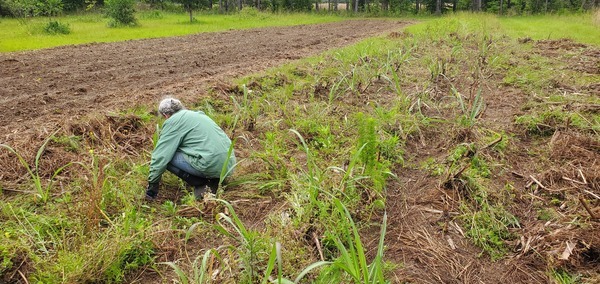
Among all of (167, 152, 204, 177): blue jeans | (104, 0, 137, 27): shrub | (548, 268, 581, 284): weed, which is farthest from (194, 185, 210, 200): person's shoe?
(104, 0, 137, 27): shrub

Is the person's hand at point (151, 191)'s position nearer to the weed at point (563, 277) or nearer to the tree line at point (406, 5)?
the weed at point (563, 277)

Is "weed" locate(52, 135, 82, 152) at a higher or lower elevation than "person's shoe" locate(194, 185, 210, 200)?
higher

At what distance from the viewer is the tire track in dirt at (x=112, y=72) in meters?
5.60

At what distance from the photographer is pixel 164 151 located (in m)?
3.46

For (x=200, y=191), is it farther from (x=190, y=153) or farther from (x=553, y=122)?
(x=553, y=122)

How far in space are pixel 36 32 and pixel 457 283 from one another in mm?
17065

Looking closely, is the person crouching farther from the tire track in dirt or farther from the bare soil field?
the tire track in dirt

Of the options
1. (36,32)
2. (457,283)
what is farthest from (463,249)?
(36,32)

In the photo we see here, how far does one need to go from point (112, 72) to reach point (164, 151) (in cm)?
549

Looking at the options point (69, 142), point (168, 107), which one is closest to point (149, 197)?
point (168, 107)

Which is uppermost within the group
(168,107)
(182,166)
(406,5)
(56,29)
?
(406,5)

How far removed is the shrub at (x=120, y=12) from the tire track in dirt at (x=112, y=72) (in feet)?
21.9

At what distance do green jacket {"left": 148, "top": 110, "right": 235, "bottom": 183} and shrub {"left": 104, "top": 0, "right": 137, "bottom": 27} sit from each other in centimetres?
1722

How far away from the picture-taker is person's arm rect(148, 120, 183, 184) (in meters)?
3.39
